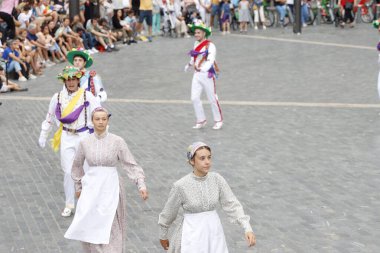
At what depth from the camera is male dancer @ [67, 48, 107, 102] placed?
35.1 ft

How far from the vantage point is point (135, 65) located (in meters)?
24.1

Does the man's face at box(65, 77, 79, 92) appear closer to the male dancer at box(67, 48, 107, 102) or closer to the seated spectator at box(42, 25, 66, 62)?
the male dancer at box(67, 48, 107, 102)

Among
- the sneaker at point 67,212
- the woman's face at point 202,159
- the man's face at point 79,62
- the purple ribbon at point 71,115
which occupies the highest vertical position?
the man's face at point 79,62

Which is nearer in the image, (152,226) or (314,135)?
(152,226)

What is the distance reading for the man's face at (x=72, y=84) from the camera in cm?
996

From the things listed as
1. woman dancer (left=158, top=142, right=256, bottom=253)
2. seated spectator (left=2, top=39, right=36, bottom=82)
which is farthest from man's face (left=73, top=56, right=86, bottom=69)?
seated spectator (left=2, top=39, right=36, bottom=82)

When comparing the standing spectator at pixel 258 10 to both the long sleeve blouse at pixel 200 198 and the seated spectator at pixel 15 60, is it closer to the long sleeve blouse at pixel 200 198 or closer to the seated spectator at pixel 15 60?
the seated spectator at pixel 15 60

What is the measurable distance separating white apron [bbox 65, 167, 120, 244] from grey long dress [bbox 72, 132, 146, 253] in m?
0.08

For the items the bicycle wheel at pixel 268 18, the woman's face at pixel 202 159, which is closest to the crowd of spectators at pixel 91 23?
the bicycle wheel at pixel 268 18

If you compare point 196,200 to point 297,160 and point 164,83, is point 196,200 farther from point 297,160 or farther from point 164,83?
point 164,83

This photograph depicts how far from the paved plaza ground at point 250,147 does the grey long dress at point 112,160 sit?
2.70 ft

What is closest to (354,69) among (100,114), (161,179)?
(161,179)

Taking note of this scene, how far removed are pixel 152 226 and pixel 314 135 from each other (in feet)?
18.1

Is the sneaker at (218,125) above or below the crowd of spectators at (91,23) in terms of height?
below
